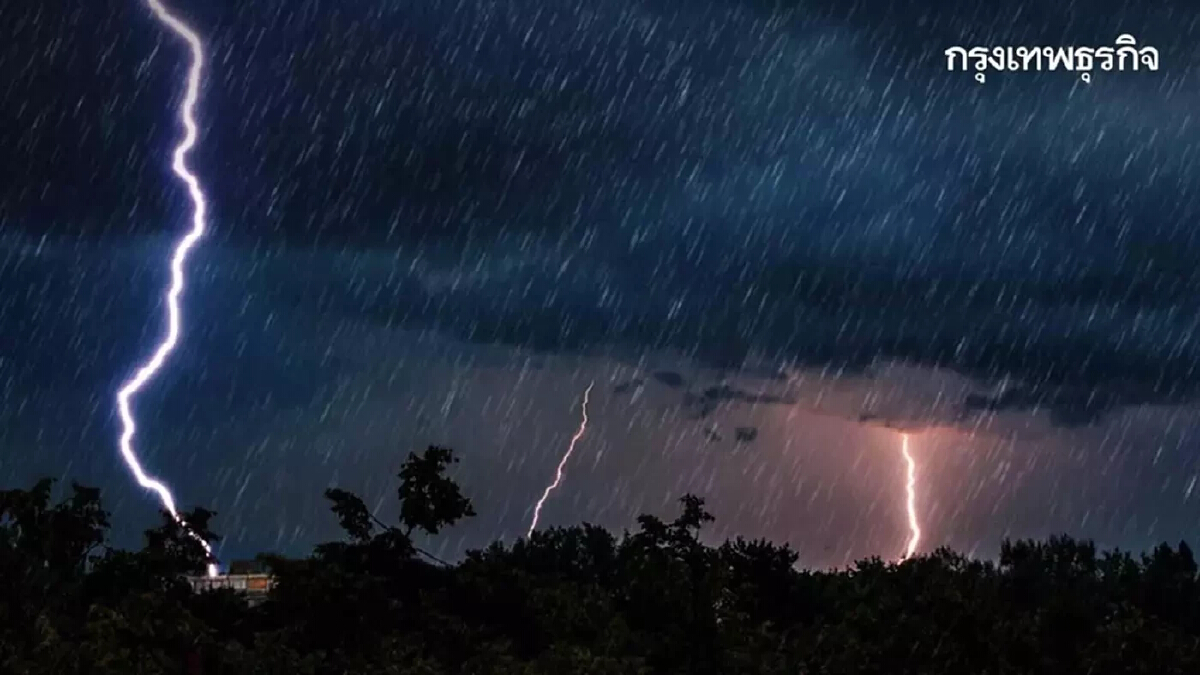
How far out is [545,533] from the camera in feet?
199

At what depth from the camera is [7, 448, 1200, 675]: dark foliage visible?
17.6 m

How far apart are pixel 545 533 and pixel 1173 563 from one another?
111 ft

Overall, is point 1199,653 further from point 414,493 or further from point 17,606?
point 17,606

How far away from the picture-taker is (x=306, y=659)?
1766 cm

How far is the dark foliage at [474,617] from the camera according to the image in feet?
57.7

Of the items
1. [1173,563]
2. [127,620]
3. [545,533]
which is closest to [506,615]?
[127,620]

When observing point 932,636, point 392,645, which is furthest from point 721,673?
point 392,645

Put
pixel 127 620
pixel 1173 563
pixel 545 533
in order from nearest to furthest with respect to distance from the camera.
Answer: pixel 127 620
pixel 545 533
pixel 1173 563

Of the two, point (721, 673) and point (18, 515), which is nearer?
point (721, 673)

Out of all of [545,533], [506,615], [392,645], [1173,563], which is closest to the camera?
[392,645]

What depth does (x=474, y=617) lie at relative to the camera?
25.7 metres

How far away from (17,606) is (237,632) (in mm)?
4253

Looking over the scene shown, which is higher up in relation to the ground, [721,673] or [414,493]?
[414,493]

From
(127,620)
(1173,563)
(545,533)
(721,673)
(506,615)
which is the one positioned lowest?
(127,620)
